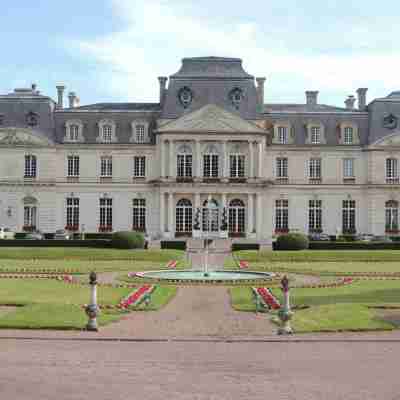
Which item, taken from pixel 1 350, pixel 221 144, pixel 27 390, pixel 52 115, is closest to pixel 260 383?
pixel 27 390

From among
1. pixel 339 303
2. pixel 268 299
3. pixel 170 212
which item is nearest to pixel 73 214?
pixel 170 212

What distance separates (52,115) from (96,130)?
4027 mm

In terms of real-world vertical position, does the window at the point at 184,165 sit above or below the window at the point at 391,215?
above

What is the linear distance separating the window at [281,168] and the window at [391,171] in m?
8.66

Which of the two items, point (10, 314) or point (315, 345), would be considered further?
point (10, 314)

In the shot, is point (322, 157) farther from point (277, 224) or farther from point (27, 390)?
point (27, 390)

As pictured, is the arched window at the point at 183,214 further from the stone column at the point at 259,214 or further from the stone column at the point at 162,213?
the stone column at the point at 259,214

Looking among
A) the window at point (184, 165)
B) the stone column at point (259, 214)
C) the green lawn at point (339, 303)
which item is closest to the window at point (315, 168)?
the stone column at point (259, 214)

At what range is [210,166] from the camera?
61031 millimetres

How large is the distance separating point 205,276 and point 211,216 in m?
30.7

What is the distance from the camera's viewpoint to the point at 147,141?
62.8m

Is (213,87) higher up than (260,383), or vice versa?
(213,87)

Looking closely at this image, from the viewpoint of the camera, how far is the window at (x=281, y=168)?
207 ft

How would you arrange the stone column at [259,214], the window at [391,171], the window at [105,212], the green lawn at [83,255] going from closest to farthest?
the green lawn at [83,255] < the stone column at [259,214] < the window at [391,171] < the window at [105,212]
